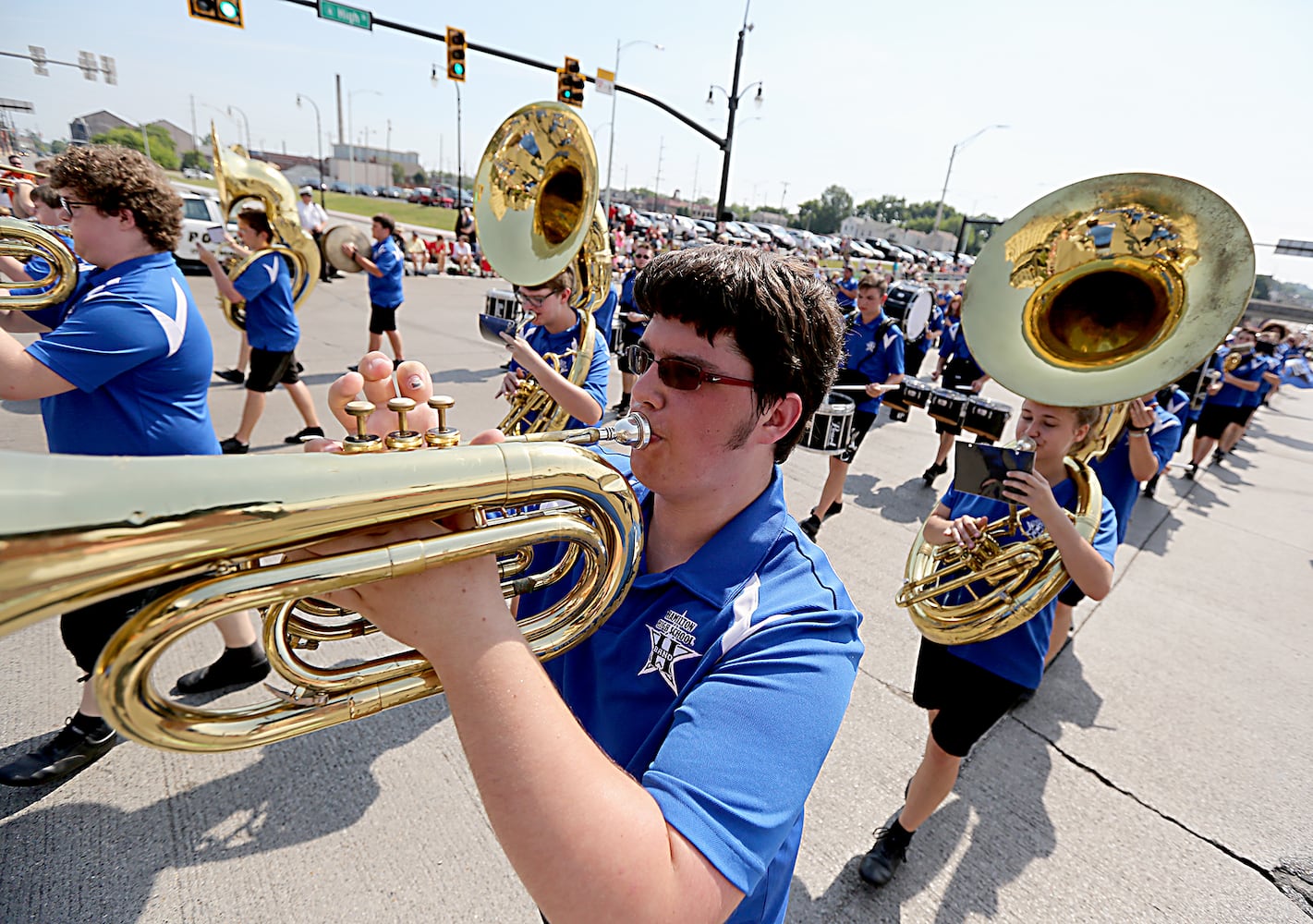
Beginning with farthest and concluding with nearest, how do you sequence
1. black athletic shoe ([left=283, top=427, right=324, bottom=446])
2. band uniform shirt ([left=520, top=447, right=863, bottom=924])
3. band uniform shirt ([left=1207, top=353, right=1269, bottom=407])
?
band uniform shirt ([left=1207, top=353, right=1269, bottom=407]), black athletic shoe ([left=283, top=427, right=324, bottom=446]), band uniform shirt ([left=520, top=447, right=863, bottom=924])

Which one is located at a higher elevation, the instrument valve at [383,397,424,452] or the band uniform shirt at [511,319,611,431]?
the instrument valve at [383,397,424,452]

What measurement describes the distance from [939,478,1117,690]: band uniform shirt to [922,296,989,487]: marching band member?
2.80 m

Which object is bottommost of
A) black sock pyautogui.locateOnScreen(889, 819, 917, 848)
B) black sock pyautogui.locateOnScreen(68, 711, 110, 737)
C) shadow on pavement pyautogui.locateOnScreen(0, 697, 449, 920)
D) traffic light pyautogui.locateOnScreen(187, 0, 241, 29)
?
shadow on pavement pyautogui.locateOnScreen(0, 697, 449, 920)

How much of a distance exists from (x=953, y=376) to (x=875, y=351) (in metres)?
2.97

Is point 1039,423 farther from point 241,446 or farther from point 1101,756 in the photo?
point 241,446

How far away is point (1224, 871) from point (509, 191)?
473 cm

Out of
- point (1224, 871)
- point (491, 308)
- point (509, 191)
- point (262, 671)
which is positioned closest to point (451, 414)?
point (491, 308)

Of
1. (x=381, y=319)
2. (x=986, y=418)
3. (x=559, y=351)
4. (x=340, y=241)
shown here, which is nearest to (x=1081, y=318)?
(x=986, y=418)

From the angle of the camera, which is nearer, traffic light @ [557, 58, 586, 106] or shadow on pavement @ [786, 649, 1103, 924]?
shadow on pavement @ [786, 649, 1103, 924]

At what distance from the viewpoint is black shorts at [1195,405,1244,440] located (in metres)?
8.10

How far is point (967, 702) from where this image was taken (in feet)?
7.13

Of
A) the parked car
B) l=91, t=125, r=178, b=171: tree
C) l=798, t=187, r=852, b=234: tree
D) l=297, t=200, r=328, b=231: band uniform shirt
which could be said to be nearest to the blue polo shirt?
the parked car

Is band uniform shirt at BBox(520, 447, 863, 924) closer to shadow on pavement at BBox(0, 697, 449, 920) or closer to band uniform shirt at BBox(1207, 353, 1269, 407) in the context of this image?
shadow on pavement at BBox(0, 697, 449, 920)

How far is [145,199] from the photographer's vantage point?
2.25 m
